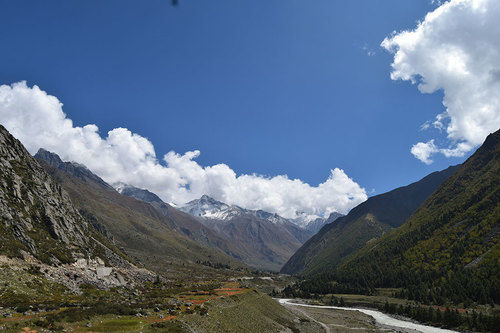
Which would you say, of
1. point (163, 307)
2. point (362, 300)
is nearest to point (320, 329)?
point (163, 307)

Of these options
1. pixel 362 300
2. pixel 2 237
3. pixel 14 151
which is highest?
pixel 14 151

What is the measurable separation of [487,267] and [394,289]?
57.7m

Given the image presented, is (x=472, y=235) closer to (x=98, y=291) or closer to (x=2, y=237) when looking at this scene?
(x=98, y=291)

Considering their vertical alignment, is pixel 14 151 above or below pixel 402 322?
above

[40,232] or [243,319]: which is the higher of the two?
[40,232]

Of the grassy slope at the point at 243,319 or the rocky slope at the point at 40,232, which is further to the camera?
the rocky slope at the point at 40,232

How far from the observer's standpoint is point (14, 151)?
140875mm

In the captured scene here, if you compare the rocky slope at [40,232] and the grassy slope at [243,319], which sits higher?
the rocky slope at [40,232]

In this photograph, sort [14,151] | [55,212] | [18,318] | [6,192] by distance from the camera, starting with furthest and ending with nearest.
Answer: [14,151] < [55,212] < [6,192] < [18,318]

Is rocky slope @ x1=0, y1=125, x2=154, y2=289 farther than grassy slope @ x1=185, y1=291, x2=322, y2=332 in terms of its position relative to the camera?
Yes

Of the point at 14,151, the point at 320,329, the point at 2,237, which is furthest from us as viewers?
the point at 14,151

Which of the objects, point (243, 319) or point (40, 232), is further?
point (40, 232)

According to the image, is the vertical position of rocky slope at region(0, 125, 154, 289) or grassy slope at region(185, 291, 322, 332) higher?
rocky slope at region(0, 125, 154, 289)

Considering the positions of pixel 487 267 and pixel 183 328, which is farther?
pixel 487 267
